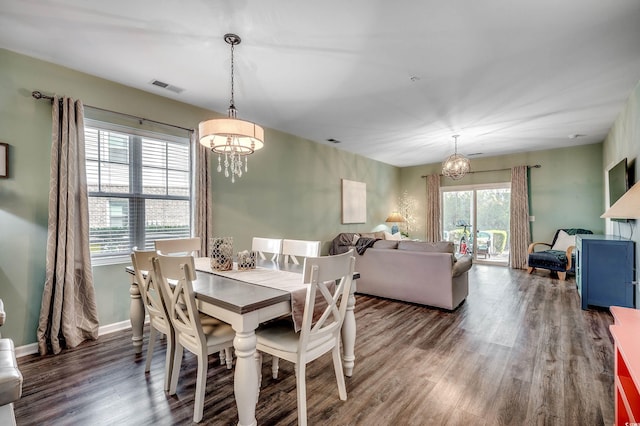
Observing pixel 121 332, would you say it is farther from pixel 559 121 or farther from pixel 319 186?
pixel 559 121

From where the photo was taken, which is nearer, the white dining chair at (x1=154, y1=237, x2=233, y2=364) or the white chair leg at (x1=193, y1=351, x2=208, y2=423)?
the white chair leg at (x1=193, y1=351, x2=208, y2=423)

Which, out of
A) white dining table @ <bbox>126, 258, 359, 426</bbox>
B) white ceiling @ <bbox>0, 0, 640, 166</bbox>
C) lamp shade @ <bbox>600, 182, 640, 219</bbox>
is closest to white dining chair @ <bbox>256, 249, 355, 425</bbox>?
white dining table @ <bbox>126, 258, 359, 426</bbox>

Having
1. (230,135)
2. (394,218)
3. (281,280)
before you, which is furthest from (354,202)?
(281,280)

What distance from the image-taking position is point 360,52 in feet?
8.79

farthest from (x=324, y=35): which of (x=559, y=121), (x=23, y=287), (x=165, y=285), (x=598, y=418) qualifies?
(x=559, y=121)

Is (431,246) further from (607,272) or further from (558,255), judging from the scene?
(558,255)

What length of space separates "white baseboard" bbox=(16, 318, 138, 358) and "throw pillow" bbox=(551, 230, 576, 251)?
7732 millimetres

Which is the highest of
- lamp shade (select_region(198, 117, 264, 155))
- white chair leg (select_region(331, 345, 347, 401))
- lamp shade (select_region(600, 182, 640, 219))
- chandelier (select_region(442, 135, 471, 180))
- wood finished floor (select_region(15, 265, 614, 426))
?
chandelier (select_region(442, 135, 471, 180))

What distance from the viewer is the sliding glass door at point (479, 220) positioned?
7234 mm

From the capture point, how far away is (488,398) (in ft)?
6.67

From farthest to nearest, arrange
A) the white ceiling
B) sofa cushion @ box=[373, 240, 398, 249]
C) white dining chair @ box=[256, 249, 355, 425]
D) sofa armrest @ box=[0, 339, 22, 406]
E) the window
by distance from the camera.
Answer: sofa cushion @ box=[373, 240, 398, 249], the window, the white ceiling, white dining chair @ box=[256, 249, 355, 425], sofa armrest @ box=[0, 339, 22, 406]

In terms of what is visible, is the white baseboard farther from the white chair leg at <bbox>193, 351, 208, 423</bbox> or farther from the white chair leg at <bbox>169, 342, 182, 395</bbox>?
the white chair leg at <bbox>193, 351, 208, 423</bbox>

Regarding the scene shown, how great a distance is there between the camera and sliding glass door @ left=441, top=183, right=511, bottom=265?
7.23 metres

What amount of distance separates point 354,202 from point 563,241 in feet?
14.5
